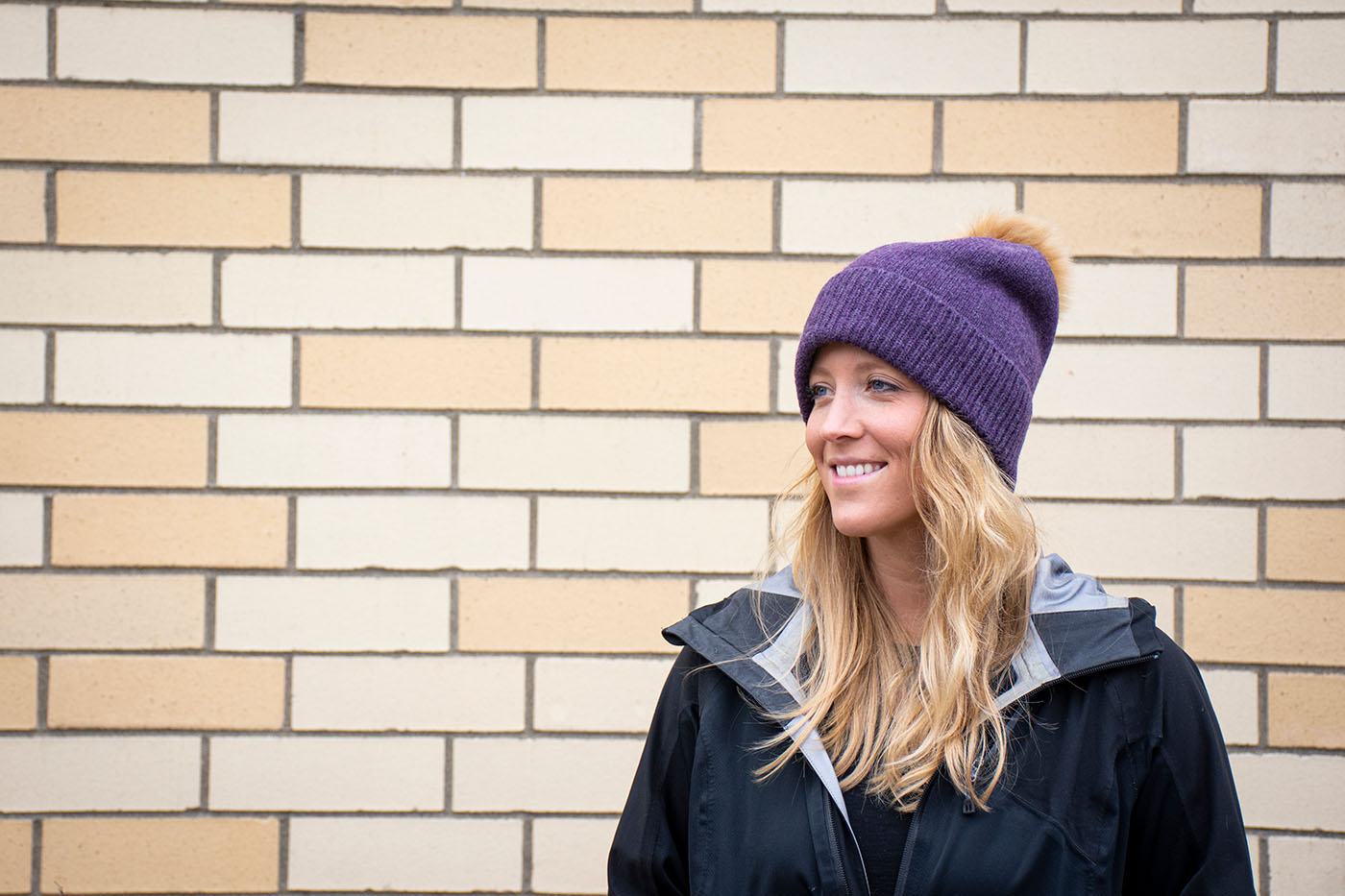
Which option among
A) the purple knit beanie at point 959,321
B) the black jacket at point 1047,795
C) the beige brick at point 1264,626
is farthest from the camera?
the beige brick at point 1264,626

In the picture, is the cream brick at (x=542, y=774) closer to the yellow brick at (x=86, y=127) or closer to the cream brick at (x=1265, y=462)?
the cream brick at (x=1265, y=462)

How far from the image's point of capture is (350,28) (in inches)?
84.8

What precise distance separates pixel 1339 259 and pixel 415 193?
2092 millimetres

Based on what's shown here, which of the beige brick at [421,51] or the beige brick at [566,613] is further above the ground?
the beige brick at [421,51]

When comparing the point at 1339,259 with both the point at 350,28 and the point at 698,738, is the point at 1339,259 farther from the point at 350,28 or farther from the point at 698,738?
the point at 350,28

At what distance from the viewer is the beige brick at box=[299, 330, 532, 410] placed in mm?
2139

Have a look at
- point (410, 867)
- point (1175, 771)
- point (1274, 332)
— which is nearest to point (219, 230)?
point (410, 867)

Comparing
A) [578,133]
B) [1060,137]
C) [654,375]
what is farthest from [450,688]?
[1060,137]

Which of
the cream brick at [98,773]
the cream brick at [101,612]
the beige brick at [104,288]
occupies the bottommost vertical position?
the cream brick at [98,773]

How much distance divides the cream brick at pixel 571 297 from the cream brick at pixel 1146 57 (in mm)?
958

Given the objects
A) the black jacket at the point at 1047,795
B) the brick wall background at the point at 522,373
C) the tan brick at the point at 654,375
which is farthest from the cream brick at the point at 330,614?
the black jacket at the point at 1047,795

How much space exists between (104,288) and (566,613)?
1.28m

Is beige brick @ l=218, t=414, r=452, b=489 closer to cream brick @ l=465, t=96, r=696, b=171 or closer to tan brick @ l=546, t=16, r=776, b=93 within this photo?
cream brick @ l=465, t=96, r=696, b=171

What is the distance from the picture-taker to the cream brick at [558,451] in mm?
2141
